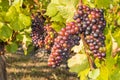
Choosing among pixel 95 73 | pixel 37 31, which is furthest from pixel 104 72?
pixel 37 31

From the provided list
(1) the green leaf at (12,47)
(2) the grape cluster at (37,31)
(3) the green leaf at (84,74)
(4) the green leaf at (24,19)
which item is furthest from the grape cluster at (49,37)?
(3) the green leaf at (84,74)

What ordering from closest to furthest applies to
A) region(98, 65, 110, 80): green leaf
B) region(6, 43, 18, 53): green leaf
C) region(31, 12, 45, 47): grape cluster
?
region(98, 65, 110, 80): green leaf
region(31, 12, 45, 47): grape cluster
region(6, 43, 18, 53): green leaf

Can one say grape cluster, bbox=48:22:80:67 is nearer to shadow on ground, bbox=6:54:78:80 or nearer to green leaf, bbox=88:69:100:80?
green leaf, bbox=88:69:100:80

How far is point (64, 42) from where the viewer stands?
2496mm

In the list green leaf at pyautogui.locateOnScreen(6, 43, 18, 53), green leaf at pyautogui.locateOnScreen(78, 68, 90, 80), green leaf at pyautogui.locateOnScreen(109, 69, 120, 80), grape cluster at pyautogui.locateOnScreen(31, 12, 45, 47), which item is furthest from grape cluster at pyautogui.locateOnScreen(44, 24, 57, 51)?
green leaf at pyautogui.locateOnScreen(109, 69, 120, 80)

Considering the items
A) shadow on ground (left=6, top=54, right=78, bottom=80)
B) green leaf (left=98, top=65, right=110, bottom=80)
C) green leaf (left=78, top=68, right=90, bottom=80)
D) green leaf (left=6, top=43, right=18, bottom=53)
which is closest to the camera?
green leaf (left=98, top=65, right=110, bottom=80)

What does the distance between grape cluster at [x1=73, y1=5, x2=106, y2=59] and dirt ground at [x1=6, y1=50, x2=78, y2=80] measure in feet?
31.5

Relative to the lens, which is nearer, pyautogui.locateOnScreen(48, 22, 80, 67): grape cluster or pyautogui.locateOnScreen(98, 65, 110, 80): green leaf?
pyautogui.locateOnScreen(48, 22, 80, 67): grape cluster

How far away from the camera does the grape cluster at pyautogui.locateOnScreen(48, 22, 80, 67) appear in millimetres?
2393

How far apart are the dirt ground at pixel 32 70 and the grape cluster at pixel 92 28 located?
31.5ft

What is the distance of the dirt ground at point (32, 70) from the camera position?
12486 millimetres

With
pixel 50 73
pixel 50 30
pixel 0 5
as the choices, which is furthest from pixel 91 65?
pixel 50 73

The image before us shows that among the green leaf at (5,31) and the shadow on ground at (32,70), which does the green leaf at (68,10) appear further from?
the shadow on ground at (32,70)

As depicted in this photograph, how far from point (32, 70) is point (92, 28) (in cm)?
1138
